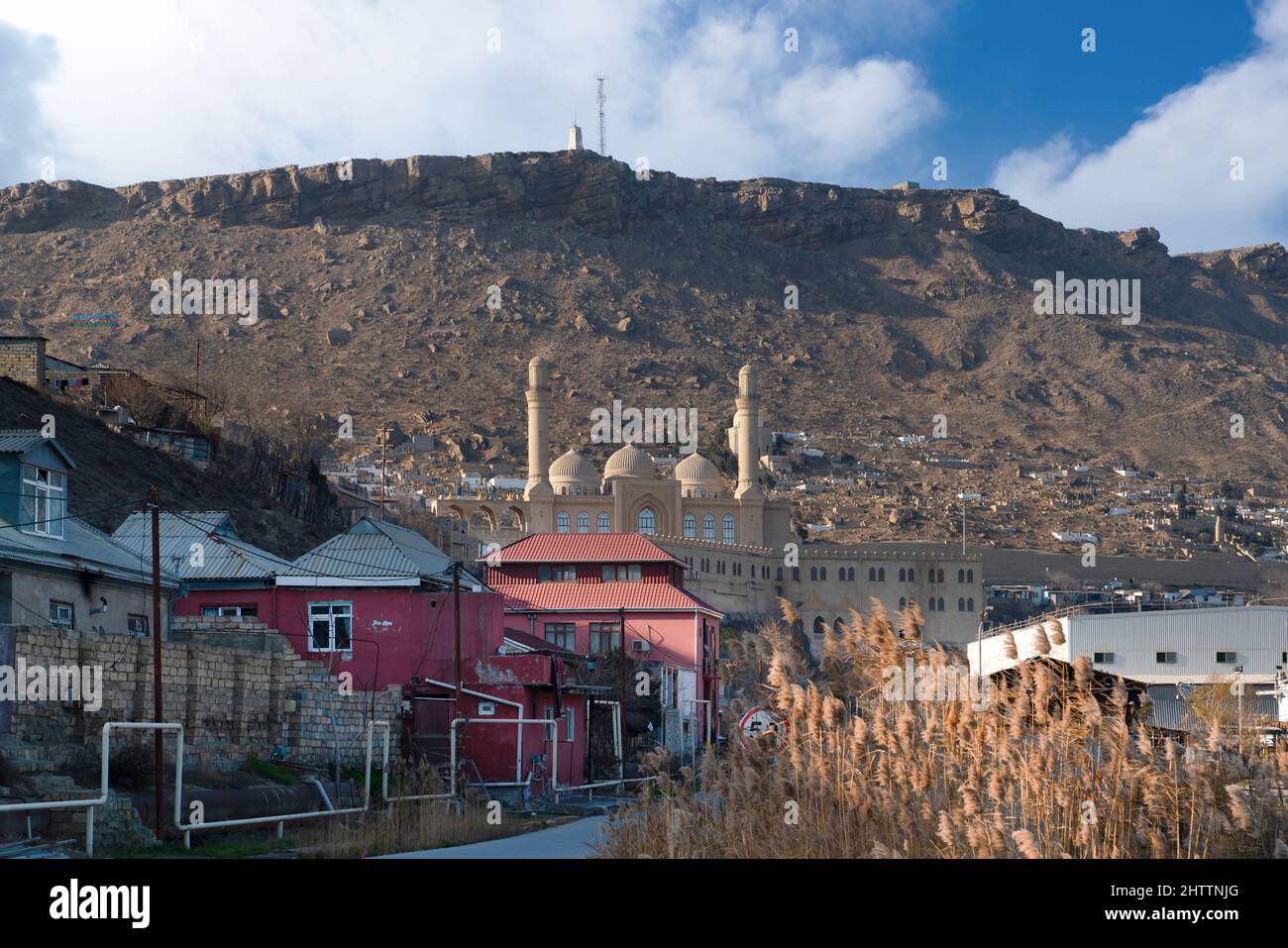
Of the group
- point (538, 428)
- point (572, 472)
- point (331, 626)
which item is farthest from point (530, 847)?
point (538, 428)

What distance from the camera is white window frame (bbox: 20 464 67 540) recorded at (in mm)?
24234

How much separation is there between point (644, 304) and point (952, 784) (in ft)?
473

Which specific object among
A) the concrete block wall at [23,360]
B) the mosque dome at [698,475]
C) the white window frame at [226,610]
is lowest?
the white window frame at [226,610]

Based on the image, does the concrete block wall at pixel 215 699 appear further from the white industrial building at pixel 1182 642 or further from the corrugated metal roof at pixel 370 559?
the white industrial building at pixel 1182 642

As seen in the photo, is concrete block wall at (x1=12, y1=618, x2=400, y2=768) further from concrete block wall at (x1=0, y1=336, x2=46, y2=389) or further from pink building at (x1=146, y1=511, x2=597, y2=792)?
concrete block wall at (x1=0, y1=336, x2=46, y2=389)

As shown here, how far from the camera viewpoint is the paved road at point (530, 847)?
14.8 metres

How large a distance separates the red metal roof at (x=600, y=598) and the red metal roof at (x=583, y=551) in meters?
3.87

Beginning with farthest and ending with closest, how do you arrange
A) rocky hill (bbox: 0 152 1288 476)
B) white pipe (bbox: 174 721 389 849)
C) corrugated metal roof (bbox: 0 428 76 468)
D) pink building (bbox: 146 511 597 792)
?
rocky hill (bbox: 0 152 1288 476), pink building (bbox: 146 511 597 792), corrugated metal roof (bbox: 0 428 76 468), white pipe (bbox: 174 721 389 849)

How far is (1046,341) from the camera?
16012 centimetres

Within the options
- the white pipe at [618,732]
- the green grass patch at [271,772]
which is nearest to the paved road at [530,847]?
the green grass patch at [271,772]

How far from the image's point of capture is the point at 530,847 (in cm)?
1609

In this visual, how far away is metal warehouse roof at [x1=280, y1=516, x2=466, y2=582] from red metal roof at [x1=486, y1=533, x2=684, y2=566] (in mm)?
16503

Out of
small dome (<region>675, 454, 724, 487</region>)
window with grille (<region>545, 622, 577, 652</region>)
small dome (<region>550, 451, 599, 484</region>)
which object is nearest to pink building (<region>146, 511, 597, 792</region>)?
window with grille (<region>545, 622, 577, 652</region>)
